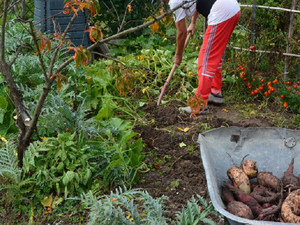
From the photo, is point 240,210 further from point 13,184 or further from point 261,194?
point 13,184

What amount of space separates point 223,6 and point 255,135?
1836mm

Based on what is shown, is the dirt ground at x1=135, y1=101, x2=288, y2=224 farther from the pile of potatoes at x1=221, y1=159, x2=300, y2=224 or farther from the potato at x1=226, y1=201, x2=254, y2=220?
the potato at x1=226, y1=201, x2=254, y2=220

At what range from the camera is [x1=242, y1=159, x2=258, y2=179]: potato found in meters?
2.60

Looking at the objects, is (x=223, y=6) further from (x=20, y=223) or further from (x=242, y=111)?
(x=20, y=223)

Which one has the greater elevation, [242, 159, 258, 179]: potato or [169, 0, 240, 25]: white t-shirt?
[169, 0, 240, 25]: white t-shirt

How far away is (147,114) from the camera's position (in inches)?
179

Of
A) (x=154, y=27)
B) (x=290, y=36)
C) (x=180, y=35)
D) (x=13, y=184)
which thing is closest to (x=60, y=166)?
(x=13, y=184)

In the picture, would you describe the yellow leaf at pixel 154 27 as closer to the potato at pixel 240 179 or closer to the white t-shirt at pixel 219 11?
the potato at pixel 240 179

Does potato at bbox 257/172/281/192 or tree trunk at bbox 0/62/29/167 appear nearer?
potato at bbox 257/172/281/192

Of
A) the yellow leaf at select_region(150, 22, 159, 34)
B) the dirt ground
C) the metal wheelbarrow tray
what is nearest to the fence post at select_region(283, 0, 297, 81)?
the dirt ground

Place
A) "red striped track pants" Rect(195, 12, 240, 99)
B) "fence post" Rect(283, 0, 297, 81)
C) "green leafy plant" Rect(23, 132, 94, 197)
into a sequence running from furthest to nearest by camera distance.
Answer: "fence post" Rect(283, 0, 297, 81) → "red striped track pants" Rect(195, 12, 240, 99) → "green leafy plant" Rect(23, 132, 94, 197)

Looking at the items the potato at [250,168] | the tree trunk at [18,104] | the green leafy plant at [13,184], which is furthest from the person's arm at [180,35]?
the green leafy plant at [13,184]

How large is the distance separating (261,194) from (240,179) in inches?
6.1

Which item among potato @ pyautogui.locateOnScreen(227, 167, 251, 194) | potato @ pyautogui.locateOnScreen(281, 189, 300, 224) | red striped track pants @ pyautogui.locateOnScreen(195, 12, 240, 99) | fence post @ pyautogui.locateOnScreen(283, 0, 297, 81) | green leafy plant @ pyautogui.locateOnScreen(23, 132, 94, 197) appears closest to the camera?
potato @ pyautogui.locateOnScreen(281, 189, 300, 224)
